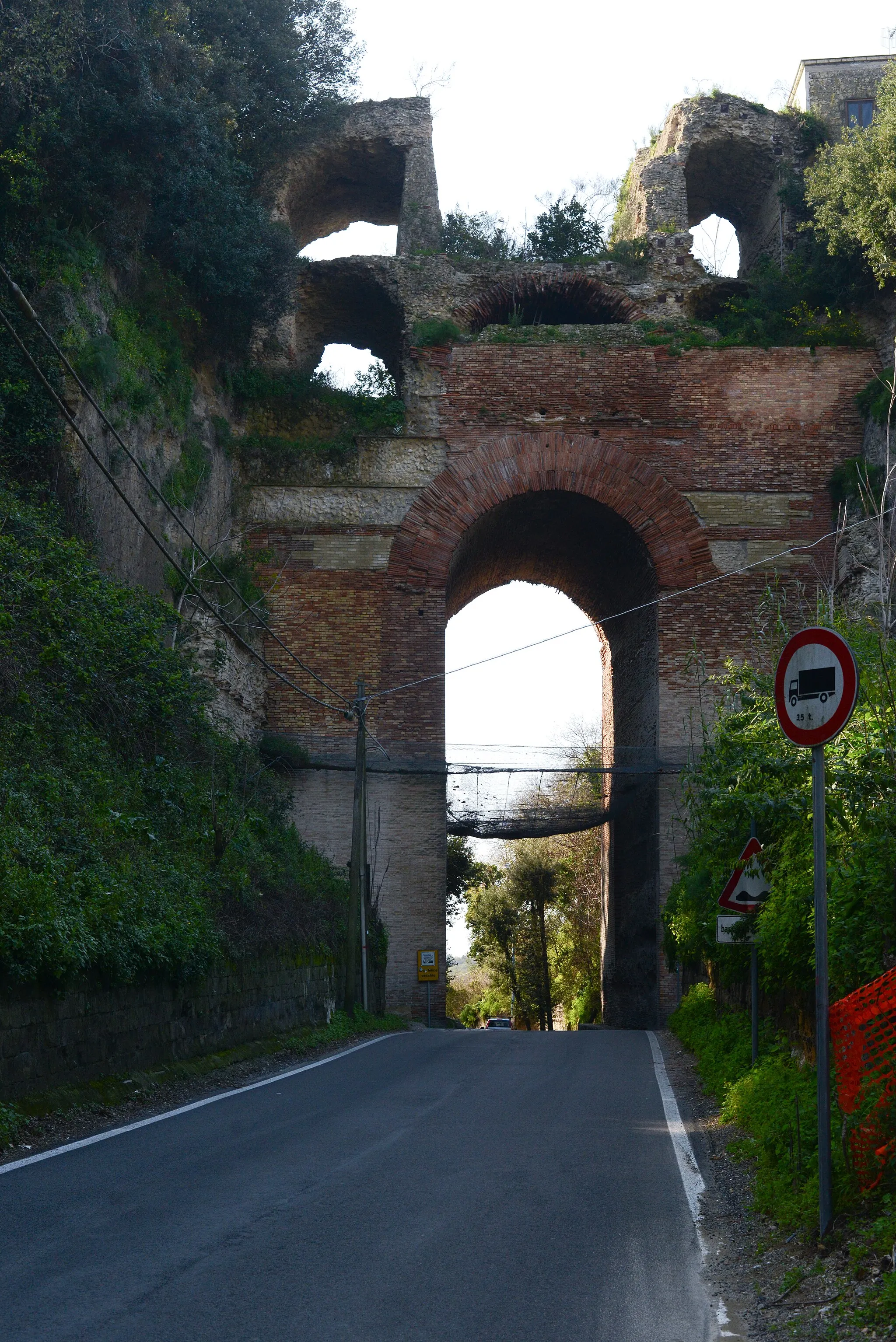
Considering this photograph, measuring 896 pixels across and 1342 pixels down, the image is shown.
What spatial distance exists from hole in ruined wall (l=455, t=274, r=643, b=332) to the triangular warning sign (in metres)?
17.3

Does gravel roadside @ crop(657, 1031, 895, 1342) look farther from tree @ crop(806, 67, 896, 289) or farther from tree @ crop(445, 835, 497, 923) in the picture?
tree @ crop(445, 835, 497, 923)

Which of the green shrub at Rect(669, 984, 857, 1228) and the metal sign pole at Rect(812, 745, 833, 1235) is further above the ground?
the metal sign pole at Rect(812, 745, 833, 1235)

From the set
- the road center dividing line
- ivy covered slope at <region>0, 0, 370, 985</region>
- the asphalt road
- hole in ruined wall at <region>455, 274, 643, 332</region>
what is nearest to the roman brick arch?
hole in ruined wall at <region>455, 274, 643, 332</region>

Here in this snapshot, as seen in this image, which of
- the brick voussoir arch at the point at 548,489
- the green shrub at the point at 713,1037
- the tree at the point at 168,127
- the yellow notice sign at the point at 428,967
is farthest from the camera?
the brick voussoir arch at the point at 548,489

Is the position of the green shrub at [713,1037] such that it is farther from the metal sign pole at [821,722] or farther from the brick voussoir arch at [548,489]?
the brick voussoir arch at [548,489]

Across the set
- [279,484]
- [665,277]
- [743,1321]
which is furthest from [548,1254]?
[665,277]

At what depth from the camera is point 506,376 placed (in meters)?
25.7

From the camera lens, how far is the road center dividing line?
22.1 ft

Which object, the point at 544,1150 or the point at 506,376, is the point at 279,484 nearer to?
the point at 506,376

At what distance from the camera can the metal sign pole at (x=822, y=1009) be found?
5.39 meters

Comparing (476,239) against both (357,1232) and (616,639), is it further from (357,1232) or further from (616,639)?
(357,1232)

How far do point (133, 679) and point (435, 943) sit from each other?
9634 millimetres

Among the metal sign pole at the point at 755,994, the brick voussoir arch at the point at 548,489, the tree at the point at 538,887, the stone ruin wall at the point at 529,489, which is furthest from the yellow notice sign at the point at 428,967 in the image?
the tree at the point at 538,887

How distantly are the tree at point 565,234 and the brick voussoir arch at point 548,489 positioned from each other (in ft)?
19.2
